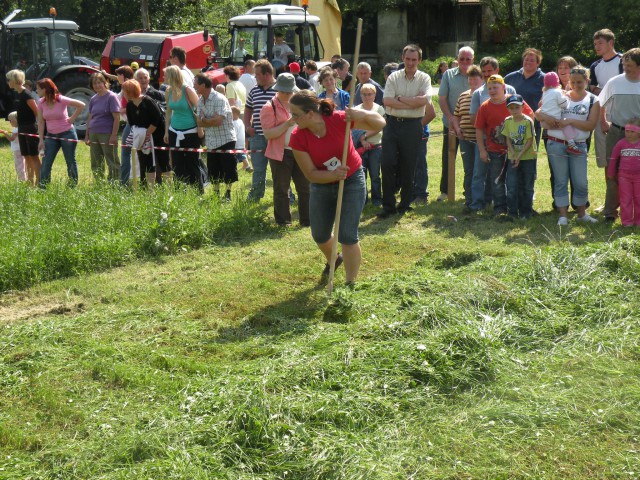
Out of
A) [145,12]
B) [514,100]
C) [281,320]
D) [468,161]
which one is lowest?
[281,320]

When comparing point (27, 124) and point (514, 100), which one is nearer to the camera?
point (514, 100)

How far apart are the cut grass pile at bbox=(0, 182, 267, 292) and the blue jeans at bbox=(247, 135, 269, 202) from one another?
33.7 inches

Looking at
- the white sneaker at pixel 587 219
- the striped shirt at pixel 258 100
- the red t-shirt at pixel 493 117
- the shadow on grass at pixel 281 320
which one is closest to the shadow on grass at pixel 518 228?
the white sneaker at pixel 587 219

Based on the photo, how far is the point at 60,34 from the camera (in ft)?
61.0

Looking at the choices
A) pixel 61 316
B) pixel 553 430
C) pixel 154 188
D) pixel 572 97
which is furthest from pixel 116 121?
pixel 553 430

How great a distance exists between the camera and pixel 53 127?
39.0 ft

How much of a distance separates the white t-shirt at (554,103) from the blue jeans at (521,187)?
603 millimetres

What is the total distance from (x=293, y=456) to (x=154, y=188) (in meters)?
6.32

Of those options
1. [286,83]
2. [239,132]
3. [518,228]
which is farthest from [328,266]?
[239,132]

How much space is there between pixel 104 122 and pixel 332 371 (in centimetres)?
798

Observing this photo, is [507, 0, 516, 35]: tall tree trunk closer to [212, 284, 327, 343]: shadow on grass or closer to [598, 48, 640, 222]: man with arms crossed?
[598, 48, 640, 222]: man with arms crossed

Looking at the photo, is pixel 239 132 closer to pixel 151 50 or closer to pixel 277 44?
pixel 277 44

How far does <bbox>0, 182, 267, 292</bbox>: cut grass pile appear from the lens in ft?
26.2

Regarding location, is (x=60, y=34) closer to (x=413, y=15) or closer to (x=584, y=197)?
(x=584, y=197)
